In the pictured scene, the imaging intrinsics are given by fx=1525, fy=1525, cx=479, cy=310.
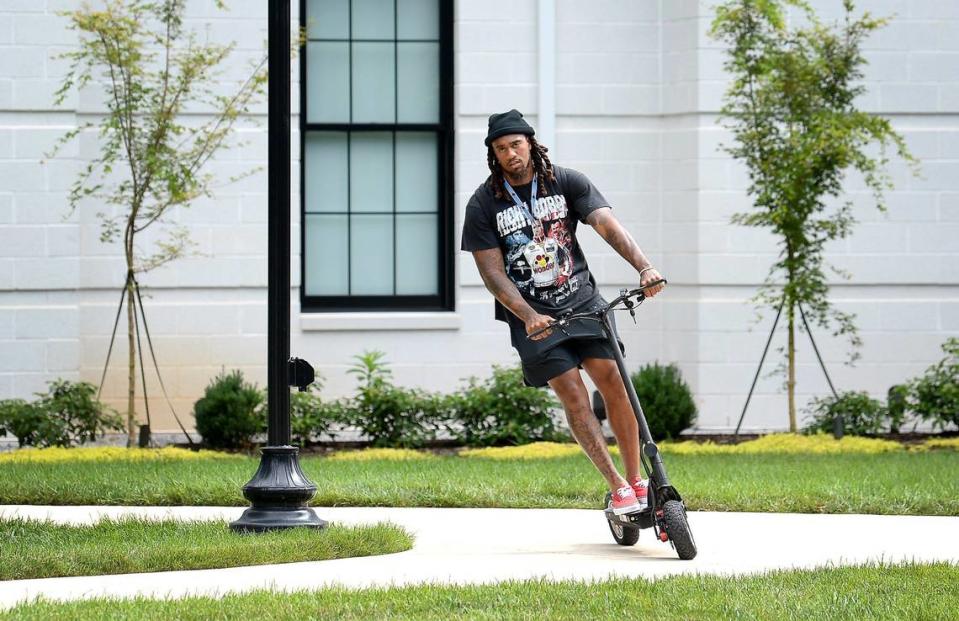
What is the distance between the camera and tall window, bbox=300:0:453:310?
13844 millimetres

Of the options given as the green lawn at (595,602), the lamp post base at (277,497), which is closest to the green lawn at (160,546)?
the lamp post base at (277,497)

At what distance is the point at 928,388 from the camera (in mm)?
12938

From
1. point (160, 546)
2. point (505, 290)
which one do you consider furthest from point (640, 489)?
point (160, 546)

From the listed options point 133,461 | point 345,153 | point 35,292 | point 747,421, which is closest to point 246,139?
point 345,153

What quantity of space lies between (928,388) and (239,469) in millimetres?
6112

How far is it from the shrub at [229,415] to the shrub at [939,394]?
5506mm

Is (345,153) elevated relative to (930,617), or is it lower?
elevated

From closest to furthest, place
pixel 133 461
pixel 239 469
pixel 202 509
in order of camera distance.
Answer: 1. pixel 202 509
2. pixel 239 469
3. pixel 133 461

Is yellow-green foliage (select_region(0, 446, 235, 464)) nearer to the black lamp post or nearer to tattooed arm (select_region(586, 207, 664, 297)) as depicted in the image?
the black lamp post

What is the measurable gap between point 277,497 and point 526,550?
1233 millimetres

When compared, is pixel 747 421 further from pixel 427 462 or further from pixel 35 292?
pixel 35 292

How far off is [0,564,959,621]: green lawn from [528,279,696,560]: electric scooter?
1.94 ft

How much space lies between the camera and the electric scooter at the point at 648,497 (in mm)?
6598

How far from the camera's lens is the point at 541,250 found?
709 cm
